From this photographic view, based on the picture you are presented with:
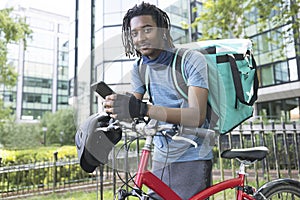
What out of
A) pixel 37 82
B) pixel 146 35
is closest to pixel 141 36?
pixel 146 35

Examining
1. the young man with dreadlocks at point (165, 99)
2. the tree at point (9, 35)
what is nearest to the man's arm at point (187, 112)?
the young man with dreadlocks at point (165, 99)

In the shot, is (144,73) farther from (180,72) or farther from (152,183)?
(152,183)

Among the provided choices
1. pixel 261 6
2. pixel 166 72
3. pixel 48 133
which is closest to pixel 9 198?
pixel 166 72

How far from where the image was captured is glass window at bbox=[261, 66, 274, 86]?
1098cm

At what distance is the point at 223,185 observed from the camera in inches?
46.1

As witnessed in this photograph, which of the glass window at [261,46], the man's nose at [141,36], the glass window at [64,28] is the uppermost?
the glass window at [261,46]

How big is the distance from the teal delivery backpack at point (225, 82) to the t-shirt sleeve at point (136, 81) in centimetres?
2

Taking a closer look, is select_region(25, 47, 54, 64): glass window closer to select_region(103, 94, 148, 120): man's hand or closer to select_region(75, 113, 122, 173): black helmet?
select_region(75, 113, 122, 173): black helmet

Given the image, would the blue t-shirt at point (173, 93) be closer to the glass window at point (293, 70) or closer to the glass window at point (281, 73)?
the glass window at point (293, 70)

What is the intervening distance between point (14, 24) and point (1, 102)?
2455 millimetres

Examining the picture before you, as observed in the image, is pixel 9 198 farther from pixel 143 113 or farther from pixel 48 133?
pixel 48 133

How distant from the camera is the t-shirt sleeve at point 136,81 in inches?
34.0

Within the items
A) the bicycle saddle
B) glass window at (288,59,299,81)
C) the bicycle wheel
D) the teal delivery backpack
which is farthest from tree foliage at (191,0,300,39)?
glass window at (288,59,299,81)

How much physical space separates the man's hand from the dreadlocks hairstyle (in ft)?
0.61
